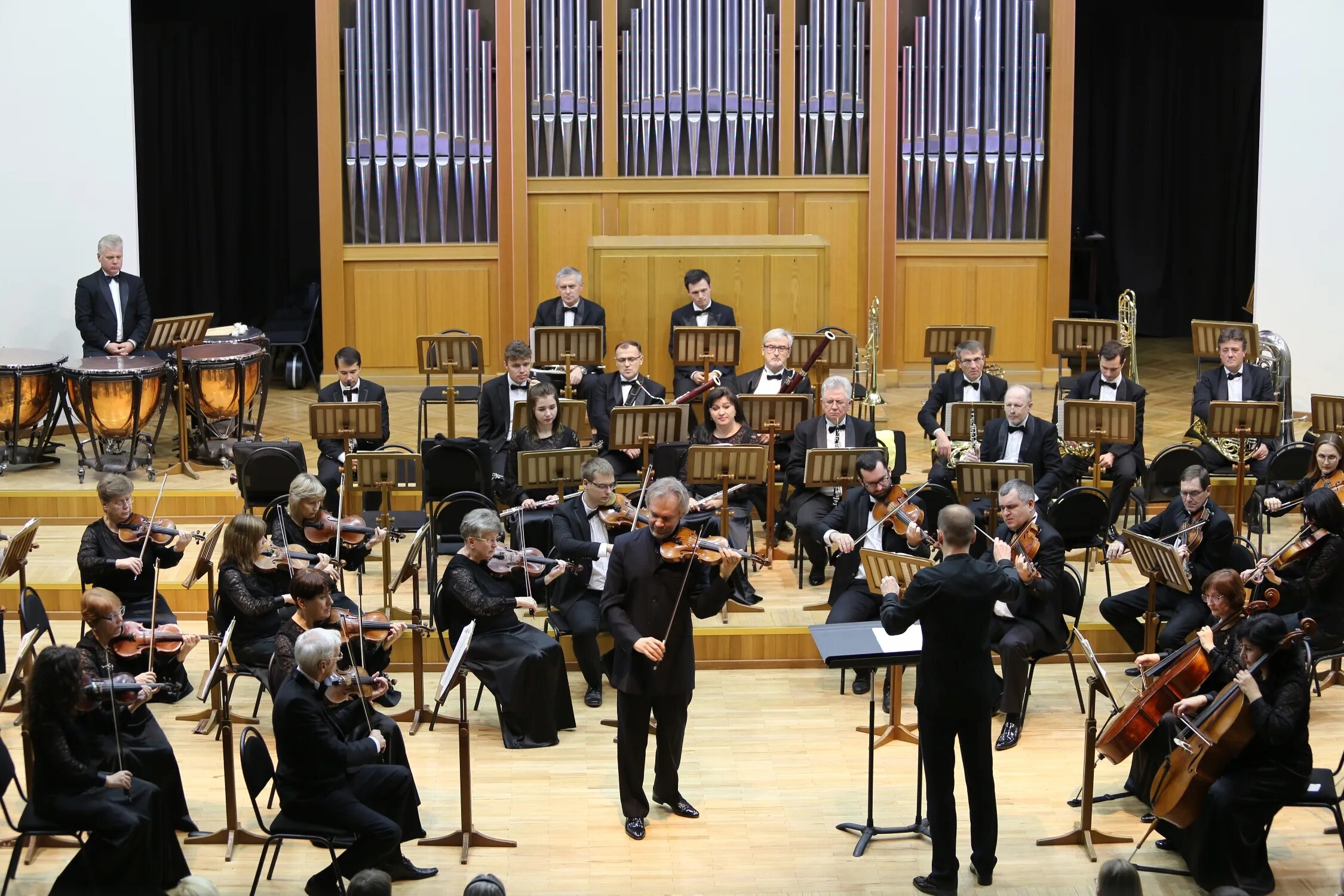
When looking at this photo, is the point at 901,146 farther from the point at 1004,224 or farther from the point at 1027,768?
the point at 1027,768

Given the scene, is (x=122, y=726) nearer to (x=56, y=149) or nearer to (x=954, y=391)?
(x=954, y=391)

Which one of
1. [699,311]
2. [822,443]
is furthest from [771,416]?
→ [699,311]

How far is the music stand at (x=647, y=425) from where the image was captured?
758 cm

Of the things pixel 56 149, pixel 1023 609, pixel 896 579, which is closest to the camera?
pixel 896 579

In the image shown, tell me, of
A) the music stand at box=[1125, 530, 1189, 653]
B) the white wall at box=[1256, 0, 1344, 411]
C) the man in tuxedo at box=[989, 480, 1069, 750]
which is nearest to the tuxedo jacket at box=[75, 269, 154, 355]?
the man in tuxedo at box=[989, 480, 1069, 750]

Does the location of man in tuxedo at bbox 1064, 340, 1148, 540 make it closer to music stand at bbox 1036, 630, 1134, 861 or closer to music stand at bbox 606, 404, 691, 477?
music stand at bbox 606, 404, 691, 477

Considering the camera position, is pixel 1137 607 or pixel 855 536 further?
pixel 855 536

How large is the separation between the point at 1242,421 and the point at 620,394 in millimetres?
2934

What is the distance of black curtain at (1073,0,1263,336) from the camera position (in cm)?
1298

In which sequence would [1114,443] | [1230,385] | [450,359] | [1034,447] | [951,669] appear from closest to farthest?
[951,669], [1034,447], [1114,443], [1230,385], [450,359]

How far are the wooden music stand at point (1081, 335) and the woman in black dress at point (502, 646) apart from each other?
4.05m

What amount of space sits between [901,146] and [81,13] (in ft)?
16.8

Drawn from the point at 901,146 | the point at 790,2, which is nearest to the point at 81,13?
the point at 790,2

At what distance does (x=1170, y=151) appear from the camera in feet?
43.6
